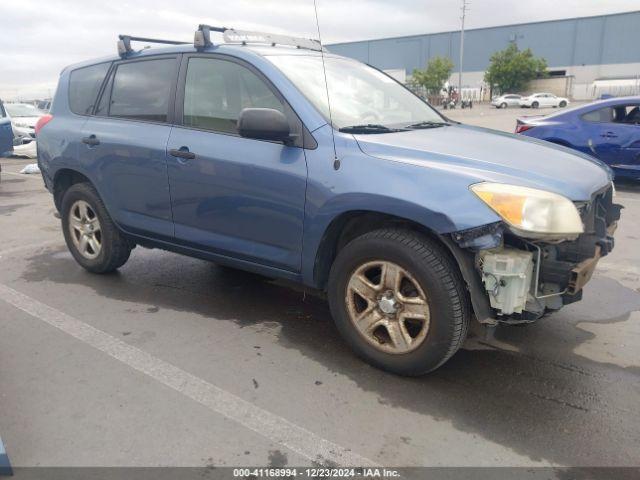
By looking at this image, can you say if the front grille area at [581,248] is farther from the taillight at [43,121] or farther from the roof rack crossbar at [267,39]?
the taillight at [43,121]

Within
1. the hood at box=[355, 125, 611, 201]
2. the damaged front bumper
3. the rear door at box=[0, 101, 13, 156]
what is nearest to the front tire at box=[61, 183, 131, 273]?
the hood at box=[355, 125, 611, 201]

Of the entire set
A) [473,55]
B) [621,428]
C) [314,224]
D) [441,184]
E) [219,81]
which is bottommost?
[621,428]

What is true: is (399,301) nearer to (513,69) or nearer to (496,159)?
(496,159)

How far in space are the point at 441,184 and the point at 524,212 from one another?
42 cm

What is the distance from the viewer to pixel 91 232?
187 inches

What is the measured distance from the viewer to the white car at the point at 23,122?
1575 cm

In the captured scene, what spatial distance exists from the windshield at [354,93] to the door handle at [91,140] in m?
1.66

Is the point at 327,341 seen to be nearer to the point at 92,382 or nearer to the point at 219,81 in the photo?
the point at 92,382

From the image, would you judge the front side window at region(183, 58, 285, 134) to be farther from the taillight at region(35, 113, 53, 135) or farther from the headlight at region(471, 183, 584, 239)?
the taillight at region(35, 113, 53, 135)

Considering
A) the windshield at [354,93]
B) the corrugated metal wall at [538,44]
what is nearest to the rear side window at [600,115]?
the windshield at [354,93]

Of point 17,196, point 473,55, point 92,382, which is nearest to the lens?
point 92,382

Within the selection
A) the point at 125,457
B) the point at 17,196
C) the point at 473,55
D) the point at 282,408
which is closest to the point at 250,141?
the point at 282,408

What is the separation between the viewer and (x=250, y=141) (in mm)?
3467

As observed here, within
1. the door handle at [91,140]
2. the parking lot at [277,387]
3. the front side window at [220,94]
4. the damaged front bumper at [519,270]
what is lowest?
the parking lot at [277,387]
